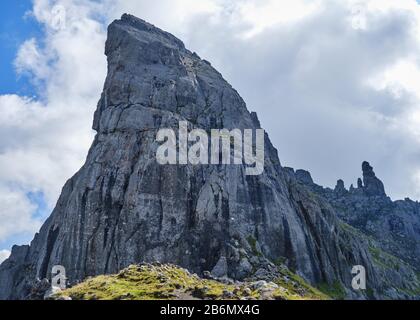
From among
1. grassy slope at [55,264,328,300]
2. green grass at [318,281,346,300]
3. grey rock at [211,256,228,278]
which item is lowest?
grassy slope at [55,264,328,300]

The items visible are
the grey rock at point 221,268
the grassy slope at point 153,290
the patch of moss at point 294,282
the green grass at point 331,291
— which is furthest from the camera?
the green grass at point 331,291

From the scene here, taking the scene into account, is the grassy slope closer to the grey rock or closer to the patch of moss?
the patch of moss

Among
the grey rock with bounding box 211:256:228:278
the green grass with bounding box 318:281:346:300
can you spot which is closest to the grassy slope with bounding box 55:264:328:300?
the grey rock with bounding box 211:256:228:278

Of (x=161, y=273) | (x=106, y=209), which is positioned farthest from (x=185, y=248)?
(x=161, y=273)

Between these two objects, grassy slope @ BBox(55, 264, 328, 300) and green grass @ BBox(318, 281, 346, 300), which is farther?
green grass @ BBox(318, 281, 346, 300)

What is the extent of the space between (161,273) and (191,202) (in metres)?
82.1

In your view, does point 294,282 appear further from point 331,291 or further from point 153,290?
point 153,290

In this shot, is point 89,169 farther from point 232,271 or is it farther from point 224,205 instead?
point 232,271

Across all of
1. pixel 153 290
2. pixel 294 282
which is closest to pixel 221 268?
pixel 294 282

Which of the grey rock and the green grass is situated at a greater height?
the grey rock

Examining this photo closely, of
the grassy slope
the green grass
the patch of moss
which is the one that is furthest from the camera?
the green grass

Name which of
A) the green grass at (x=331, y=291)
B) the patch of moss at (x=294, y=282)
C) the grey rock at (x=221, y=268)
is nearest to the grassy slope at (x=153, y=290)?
the patch of moss at (x=294, y=282)

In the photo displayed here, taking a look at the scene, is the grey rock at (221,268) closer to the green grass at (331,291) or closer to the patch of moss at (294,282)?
the patch of moss at (294,282)

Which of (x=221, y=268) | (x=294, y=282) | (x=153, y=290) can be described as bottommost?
(x=153, y=290)
